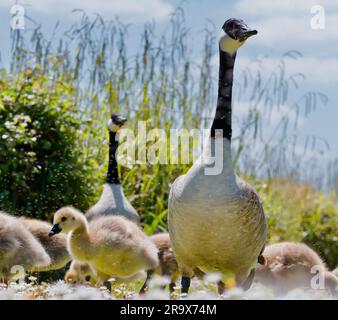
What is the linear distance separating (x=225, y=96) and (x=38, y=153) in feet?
10.0

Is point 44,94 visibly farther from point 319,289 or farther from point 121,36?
point 319,289

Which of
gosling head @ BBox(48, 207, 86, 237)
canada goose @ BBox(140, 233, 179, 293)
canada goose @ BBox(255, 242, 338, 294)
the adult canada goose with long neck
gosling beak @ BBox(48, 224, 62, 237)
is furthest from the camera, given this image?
canada goose @ BBox(140, 233, 179, 293)

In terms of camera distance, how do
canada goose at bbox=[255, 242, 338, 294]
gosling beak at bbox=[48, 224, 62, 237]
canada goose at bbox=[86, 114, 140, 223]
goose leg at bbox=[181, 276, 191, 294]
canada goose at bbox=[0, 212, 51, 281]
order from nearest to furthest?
1. goose leg at bbox=[181, 276, 191, 294]
2. canada goose at bbox=[0, 212, 51, 281]
3. gosling beak at bbox=[48, 224, 62, 237]
4. canada goose at bbox=[255, 242, 338, 294]
5. canada goose at bbox=[86, 114, 140, 223]

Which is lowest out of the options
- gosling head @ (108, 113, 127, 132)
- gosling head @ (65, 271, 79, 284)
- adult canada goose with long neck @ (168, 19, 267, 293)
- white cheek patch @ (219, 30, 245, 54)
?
gosling head @ (65, 271, 79, 284)

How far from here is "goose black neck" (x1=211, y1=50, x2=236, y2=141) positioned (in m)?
4.71

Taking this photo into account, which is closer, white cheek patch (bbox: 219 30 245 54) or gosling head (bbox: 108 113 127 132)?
white cheek patch (bbox: 219 30 245 54)

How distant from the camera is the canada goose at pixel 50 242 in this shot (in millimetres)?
5996

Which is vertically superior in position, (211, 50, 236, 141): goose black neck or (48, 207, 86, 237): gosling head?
(211, 50, 236, 141): goose black neck

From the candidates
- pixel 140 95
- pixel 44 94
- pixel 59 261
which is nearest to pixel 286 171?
pixel 140 95

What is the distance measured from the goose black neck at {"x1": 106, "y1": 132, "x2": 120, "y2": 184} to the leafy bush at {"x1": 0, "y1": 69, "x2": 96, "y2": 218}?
27 cm

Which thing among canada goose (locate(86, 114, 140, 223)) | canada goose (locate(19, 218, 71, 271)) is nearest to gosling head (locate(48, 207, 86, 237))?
canada goose (locate(19, 218, 71, 271))

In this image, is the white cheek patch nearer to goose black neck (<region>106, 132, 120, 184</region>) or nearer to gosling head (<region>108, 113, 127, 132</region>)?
goose black neck (<region>106, 132, 120, 184</region>)

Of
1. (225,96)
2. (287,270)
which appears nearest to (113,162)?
(287,270)
